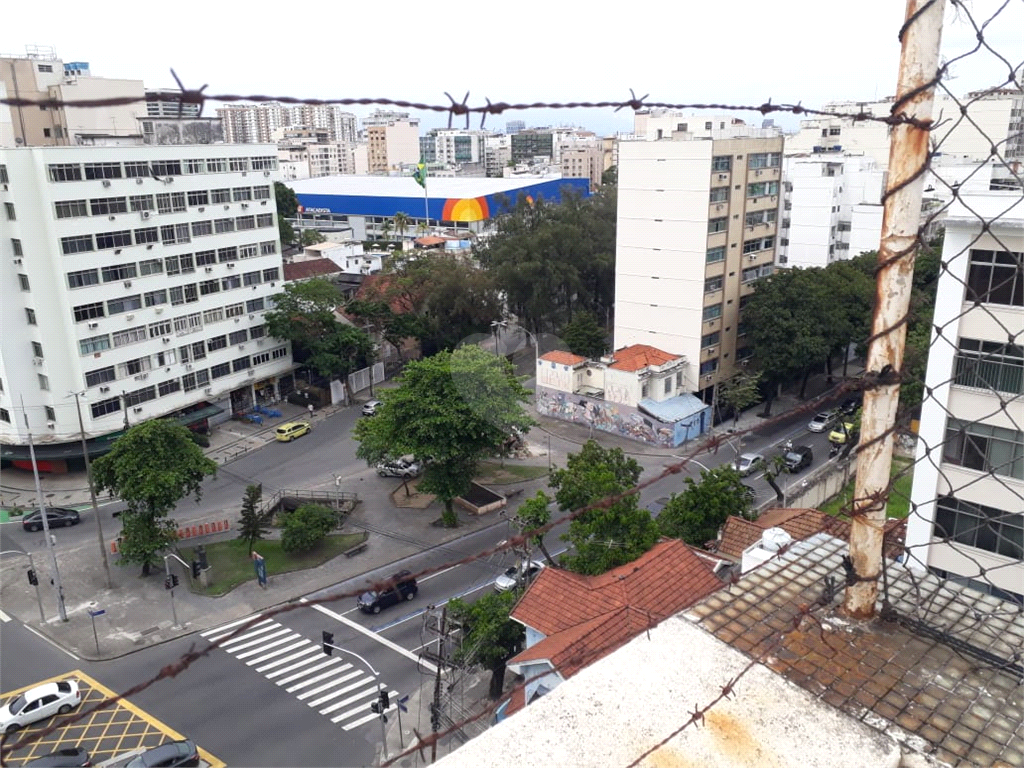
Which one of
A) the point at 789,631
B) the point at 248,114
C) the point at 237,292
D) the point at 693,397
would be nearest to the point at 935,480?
the point at 789,631

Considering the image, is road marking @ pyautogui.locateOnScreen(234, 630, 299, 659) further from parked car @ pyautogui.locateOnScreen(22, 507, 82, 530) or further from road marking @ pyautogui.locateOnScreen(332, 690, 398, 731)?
parked car @ pyautogui.locateOnScreen(22, 507, 82, 530)

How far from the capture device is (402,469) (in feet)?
71.1

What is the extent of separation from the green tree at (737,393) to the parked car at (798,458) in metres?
2.54

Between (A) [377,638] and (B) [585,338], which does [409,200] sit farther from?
(A) [377,638]

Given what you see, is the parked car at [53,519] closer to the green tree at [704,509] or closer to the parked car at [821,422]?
the green tree at [704,509]

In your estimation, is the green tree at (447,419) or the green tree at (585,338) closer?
the green tree at (447,419)

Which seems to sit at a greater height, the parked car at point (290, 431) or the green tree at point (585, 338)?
the green tree at point (585, 338)

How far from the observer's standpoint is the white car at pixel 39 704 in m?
12.5

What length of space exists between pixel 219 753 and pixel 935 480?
10909mm

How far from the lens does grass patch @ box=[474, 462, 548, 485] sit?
22141 millimetres

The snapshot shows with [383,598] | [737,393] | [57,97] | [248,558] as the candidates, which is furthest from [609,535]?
[57,97]

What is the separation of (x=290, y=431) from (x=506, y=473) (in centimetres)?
720

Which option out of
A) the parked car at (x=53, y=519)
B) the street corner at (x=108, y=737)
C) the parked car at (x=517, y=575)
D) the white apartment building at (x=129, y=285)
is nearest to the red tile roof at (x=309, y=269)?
the white apartment building at (x=129, y=285)

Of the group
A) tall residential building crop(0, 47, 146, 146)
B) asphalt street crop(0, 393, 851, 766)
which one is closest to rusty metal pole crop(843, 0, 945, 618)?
asphalt street crop(0, 393, 851, 766)
